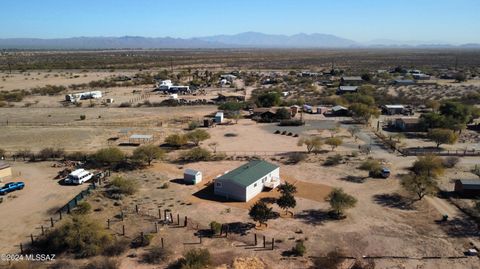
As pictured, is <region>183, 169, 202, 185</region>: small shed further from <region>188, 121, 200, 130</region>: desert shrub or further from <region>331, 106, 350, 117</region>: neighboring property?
<region>331, 106, 350, 117</region>: neighboring property

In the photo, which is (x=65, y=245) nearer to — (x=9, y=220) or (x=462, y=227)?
(x=9, y=220)

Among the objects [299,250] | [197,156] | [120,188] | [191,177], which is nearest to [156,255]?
[299,250]

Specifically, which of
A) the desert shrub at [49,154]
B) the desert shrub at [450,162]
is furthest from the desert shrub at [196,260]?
the desert shrub at [450,162]

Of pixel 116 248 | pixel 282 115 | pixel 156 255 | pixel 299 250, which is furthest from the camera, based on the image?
pixel 282 115

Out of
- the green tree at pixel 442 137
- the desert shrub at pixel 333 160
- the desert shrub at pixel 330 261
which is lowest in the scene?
the desert shrub at pixel 330 261

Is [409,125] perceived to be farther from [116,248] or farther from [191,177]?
[116,248]

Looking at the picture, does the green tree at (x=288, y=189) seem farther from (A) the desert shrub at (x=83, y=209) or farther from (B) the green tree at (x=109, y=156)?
(B) the green tree at (x=109, y=156)
